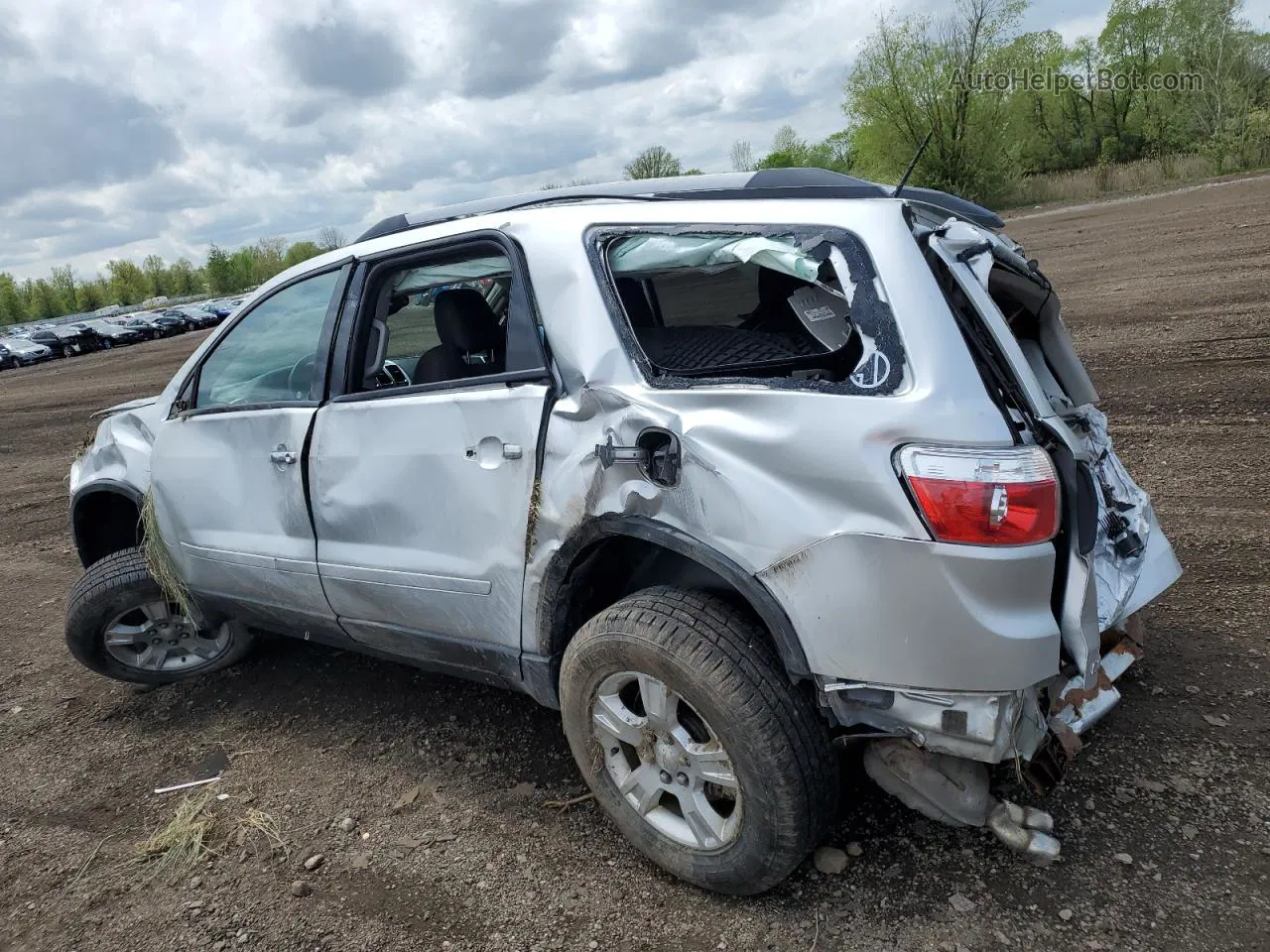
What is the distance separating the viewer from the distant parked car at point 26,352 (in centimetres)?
4000

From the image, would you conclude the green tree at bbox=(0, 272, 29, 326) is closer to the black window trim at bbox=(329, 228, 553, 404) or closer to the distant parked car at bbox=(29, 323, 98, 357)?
the distant parked car at bbox=(29, 323, 98, 357)

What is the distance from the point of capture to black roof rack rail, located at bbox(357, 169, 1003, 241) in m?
2.66

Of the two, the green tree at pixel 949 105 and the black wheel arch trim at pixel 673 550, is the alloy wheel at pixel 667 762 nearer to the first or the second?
the black wheel arch trim at pixel 673 550

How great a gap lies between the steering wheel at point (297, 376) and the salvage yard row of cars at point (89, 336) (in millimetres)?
38220

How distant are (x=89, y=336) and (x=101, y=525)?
47.9m

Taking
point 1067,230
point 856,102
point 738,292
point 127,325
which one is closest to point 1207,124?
point 856,102

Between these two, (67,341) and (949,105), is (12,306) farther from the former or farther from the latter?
(949,105)

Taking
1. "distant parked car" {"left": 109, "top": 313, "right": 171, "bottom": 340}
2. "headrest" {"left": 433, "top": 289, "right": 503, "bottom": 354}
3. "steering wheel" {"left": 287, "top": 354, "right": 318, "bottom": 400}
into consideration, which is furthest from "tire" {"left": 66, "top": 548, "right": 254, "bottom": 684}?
"distant parked car" {"left": 109, "top": 313, "right": 171, "bottom": 340}

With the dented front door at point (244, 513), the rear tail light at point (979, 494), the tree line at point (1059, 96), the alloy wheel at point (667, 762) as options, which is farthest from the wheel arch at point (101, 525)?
the tree line at point (1059, 96)

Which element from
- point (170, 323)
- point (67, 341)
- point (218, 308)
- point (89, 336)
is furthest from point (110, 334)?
point (218, 308)

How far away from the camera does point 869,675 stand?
218 cm

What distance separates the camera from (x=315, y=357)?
3.35 m

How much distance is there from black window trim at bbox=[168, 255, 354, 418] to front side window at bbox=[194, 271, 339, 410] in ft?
0.04

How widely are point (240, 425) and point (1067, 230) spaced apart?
24084 millimetres
